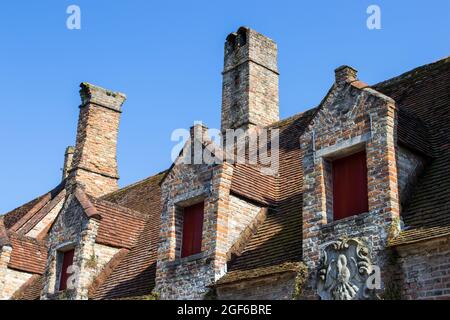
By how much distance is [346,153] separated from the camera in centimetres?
1200

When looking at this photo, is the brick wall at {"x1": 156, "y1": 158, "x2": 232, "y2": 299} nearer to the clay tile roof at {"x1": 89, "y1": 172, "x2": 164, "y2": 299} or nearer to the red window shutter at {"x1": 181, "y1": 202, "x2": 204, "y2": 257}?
the red window shutter at {"x1": 181, "y1": 202, "x2": 204, "y2": 257}

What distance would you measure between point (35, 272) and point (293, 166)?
8930 mm

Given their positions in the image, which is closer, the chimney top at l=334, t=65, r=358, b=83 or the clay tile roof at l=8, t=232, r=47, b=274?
the chimney top at l=334, t=65, r=358, b=83

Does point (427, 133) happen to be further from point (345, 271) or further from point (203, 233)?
point (203, 233)

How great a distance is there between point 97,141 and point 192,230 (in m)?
10.8

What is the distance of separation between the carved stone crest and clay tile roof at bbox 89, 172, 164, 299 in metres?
4.70

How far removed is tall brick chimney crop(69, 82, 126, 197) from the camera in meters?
23.8

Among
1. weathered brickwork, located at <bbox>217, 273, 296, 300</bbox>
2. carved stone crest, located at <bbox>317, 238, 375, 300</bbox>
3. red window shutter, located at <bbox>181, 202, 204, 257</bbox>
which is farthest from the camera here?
red window shutter, located at <bbox>181, 202, 204, 257</bbox>

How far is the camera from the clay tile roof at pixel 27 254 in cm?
1992

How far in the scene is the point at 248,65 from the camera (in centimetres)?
2023

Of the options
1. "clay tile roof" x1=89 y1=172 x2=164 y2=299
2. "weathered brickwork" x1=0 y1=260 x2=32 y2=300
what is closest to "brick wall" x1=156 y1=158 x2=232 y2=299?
"clay tile roof" x1=89 y1=172 x2=164 y2=299

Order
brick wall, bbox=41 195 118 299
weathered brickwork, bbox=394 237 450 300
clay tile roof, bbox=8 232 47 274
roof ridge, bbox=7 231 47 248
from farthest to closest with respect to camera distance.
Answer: roof ridge, bbox=7 231 47 248 < clay tile roof, bbox=8 232 47 274 < brick wall, bbox=41 195 118 299 < weathered brickwork, bbox=394 237 450 300

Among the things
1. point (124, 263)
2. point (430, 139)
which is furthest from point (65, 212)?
point (430, 139)

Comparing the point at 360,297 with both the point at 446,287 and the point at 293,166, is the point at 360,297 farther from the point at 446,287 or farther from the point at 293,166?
the point at 293,166
